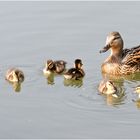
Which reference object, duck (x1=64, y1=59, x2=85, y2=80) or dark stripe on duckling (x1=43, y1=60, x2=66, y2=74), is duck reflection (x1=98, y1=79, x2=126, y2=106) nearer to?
duck (x1=64, y1=59, x2=85, y2=80)

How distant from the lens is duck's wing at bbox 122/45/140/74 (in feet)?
32.4

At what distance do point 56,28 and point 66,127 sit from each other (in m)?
3.84

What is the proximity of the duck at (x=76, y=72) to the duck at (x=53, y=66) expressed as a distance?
8.6 inches

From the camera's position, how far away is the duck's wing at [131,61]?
988 cm

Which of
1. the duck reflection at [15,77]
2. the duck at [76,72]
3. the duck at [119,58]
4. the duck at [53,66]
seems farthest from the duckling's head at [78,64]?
the duck reflection at [15,77]

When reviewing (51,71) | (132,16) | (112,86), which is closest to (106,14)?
(132,16)

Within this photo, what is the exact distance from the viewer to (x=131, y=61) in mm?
10000

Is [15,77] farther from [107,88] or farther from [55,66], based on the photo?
[107,88]

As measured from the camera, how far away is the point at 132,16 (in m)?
11.7

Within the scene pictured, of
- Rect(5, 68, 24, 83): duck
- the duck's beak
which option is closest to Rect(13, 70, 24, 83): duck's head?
Rect(5, 68, 24, 83): duck

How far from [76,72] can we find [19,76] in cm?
76

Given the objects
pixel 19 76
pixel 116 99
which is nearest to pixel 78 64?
pixel 19 76

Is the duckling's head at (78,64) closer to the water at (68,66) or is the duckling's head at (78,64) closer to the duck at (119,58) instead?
the water at (68,66)

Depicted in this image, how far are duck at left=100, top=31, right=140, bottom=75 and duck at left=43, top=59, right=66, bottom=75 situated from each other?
0.58 m
